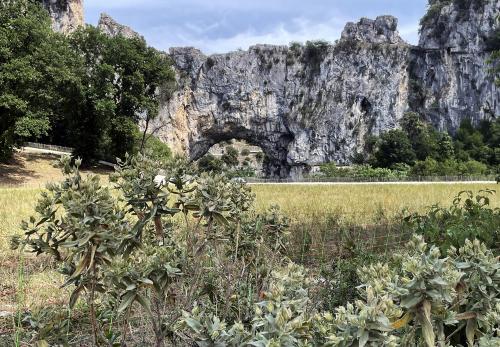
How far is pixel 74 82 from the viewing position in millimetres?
32562

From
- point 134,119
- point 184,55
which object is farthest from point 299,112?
point 134,119

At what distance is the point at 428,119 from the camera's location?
265ft

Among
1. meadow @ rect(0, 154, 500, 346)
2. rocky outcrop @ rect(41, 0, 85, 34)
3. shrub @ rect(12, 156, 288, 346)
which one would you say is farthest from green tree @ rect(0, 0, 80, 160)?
rocky outcrop @ rect(41, 0, 85, 34)

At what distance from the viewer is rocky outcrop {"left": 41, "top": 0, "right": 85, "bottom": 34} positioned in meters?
63.7

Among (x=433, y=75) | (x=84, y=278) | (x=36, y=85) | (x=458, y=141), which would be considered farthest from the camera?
(x=433, y=75)

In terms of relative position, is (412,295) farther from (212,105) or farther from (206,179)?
(212,105)

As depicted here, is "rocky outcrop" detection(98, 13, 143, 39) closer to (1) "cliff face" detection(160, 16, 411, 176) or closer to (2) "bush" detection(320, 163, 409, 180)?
(1) "cliff face" detection(160, 16, 411, 176)

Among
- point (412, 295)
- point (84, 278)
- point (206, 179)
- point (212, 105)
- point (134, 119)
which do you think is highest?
point (212, 105)

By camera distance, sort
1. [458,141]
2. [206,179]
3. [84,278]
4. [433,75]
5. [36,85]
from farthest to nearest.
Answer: [433,75] → [458,141] → [36,85] → [206,179] → [84,278]

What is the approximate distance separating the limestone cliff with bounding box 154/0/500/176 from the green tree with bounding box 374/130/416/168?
843 centimetres

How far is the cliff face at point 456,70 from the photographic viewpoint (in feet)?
256

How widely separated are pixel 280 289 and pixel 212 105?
Result: 74.4 metres

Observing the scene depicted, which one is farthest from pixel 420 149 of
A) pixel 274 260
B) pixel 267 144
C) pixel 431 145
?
pixel 274 260

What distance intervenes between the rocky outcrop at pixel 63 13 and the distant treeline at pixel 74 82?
1148 inches
